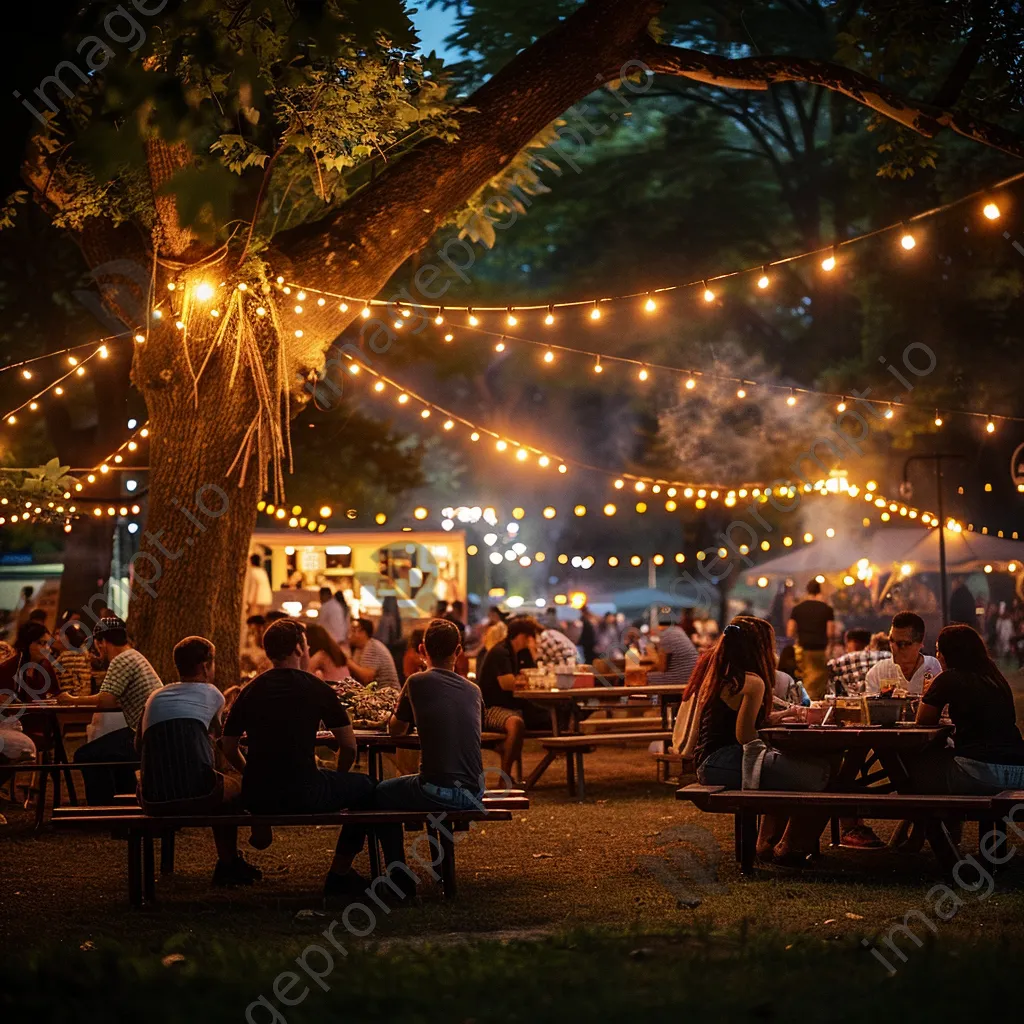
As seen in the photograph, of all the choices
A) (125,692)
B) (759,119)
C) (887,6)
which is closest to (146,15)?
(125,692)

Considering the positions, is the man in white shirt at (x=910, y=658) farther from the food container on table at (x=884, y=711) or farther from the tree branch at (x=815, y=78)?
the tree branch at (x=815, y=78)

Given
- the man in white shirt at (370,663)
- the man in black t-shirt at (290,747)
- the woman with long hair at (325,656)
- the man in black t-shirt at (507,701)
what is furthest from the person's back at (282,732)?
the man in white shirt at (370,663)

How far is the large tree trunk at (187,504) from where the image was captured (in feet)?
33.5

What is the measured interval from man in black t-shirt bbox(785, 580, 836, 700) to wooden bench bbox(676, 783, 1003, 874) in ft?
31.2

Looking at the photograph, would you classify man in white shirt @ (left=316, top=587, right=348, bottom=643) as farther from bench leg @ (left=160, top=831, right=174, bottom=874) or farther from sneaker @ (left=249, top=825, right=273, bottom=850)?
sneaker @ (left=249, top=825, right=273, bottom=850)

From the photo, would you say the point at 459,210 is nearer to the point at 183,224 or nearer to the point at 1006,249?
the point at 183,224

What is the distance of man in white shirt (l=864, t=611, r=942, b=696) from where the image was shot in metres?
8.72

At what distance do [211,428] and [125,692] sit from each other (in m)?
2.19

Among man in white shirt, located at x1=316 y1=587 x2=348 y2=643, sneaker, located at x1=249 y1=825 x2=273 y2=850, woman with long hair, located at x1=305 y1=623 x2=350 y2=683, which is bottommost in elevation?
sneaker, located at x1=249 y1=825 x2=273 y2=850

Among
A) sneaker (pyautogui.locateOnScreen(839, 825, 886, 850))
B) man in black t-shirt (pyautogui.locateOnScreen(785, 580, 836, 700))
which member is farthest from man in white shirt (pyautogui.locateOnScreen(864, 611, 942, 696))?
man in black t-shirt (pyautogui.locateOnScreen(785, 580, 836, 700))

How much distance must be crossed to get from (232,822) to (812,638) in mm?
11223

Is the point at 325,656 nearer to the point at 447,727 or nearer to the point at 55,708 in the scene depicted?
the point at 55,708

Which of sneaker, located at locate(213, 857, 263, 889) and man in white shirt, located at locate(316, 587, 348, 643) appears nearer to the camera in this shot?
sneaker, located at locate(213, 857, 263, 889)

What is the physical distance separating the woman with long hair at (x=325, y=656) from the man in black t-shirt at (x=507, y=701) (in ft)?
4.30
